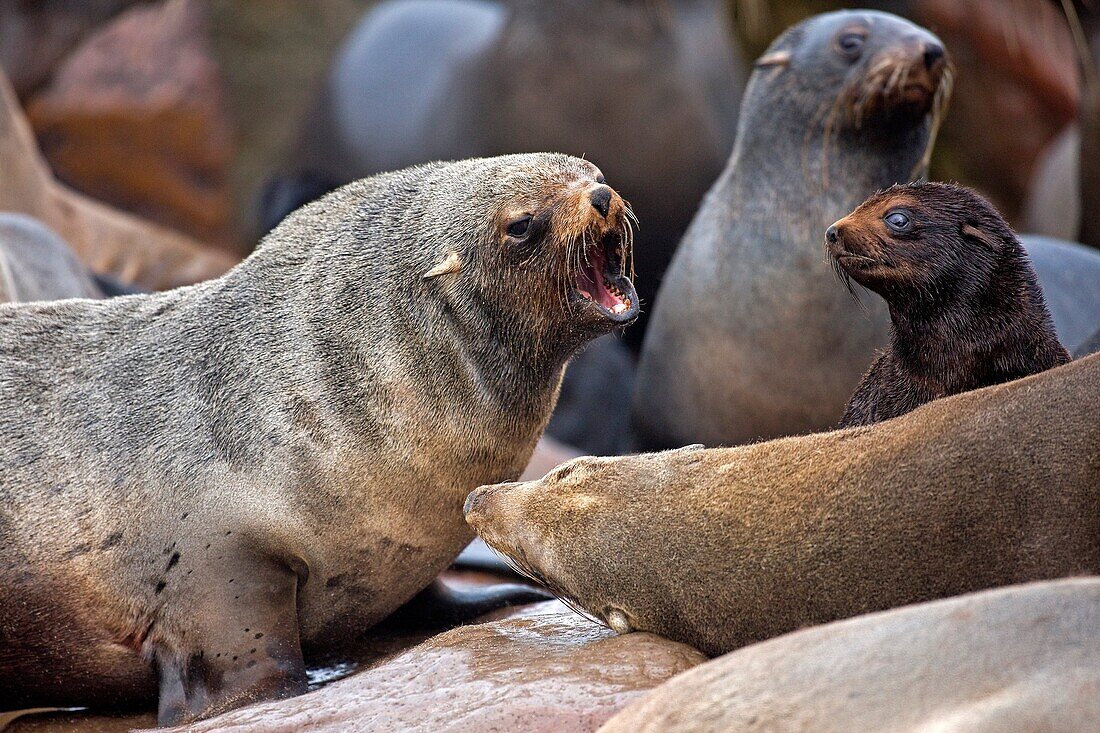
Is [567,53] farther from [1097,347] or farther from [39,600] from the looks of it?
[39,600]

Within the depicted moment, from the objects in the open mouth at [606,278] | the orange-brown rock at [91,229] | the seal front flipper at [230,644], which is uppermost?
the open mouth at [606,278]

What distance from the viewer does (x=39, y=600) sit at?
468 cm

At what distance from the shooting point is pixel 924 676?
2814mm

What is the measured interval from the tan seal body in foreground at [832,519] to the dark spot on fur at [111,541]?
1.29m

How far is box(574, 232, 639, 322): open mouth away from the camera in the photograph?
4754mm

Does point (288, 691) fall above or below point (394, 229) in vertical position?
below

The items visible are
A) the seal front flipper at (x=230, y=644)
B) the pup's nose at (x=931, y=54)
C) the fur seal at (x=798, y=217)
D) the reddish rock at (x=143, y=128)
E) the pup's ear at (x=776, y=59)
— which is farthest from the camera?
the reddish rock at (x=143, y=128)

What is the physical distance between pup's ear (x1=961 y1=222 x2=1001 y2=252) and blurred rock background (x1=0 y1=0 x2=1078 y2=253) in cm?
878

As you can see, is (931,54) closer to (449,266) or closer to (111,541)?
(449,266)

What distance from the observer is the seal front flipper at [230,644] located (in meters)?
4.49

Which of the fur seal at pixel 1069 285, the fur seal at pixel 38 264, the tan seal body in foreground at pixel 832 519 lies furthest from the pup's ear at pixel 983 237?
the fur seal at pixel 38 264

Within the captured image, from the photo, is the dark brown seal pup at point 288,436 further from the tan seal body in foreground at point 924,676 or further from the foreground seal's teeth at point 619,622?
the tan seal body in foreground at point 924,676

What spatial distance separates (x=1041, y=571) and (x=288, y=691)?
7.28 ft

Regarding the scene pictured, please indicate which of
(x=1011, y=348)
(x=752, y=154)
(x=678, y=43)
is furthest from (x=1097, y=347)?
(x=678, y=43)
